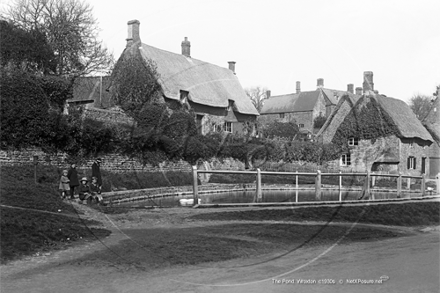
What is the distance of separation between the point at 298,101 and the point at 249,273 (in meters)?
54.0

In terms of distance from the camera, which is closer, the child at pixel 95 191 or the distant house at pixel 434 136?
the child at pixel 95 191

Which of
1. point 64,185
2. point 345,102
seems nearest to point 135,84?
point 64,185

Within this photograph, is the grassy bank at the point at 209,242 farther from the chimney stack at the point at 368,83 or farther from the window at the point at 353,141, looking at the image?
the chimney stack at the point at 368,83

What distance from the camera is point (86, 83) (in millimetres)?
39969

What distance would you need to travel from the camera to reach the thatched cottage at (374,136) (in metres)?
42.5

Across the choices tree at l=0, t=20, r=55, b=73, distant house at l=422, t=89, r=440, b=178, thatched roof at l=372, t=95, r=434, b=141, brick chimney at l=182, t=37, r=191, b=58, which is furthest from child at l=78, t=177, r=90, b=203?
distant house at l=422, t=89, r=440, b=178

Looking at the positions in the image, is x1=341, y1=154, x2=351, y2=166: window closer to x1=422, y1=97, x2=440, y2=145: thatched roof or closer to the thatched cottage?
the thatched cottage

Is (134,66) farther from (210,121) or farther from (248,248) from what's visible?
(248,248)

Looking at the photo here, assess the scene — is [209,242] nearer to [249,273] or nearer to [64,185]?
[249,273]

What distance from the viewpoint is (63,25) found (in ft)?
102

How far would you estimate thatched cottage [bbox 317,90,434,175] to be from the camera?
42469 millimetres

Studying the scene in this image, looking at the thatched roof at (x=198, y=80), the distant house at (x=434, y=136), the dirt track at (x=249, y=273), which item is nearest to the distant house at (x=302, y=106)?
the distant house at (x=434, y=136)

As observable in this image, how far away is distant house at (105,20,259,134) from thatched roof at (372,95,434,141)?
12078mm

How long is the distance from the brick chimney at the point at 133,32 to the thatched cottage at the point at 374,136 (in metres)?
18.7
